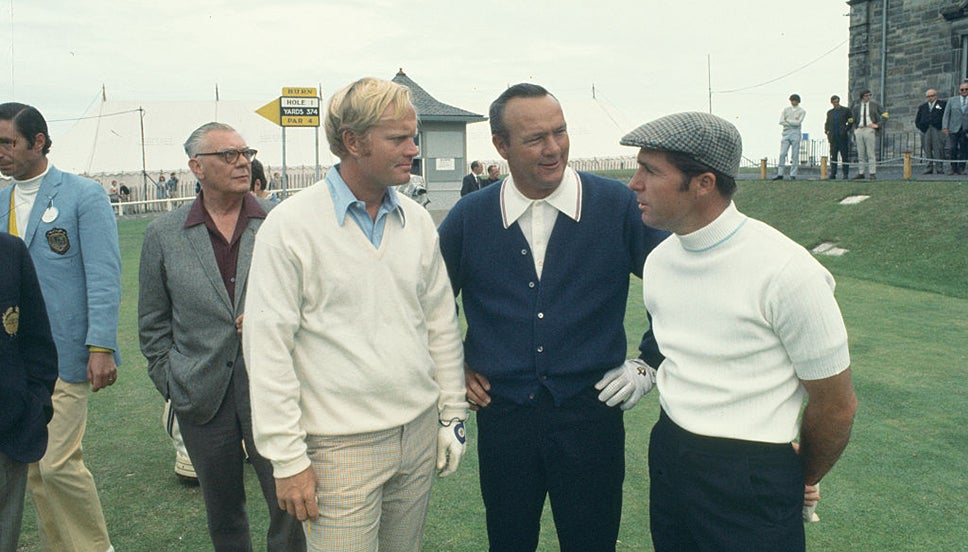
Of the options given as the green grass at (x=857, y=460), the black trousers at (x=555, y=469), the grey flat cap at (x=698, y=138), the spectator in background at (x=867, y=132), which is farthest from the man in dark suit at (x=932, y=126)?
the grey flat cap at (x=698, y=138)

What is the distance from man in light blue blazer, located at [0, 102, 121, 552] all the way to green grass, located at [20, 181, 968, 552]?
48cm

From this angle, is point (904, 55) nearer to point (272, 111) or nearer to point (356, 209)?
point (272, 111)

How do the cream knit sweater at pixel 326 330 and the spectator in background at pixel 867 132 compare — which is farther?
the spectator in background at pixel 867 132

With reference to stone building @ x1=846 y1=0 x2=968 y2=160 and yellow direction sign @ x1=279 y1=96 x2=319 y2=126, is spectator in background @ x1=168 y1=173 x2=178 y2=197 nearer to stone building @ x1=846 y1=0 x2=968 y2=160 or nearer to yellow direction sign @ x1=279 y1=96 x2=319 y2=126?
yellow direction sign @ x1=279 y1=96 x2=319 y2=126

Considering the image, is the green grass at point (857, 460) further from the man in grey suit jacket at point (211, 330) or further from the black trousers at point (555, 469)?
the black trousers at point (555, 469)

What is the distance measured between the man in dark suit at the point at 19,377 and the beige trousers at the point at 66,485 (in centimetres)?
75

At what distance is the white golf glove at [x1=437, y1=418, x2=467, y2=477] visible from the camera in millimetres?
2840

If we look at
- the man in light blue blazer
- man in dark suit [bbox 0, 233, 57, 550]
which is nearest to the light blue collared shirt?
man in dark suit [bbox 0, 233, 57, 550]

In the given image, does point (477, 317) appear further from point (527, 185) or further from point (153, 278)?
point (153, 278)

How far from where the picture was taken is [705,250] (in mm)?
2340

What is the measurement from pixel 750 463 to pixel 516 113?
1488mm

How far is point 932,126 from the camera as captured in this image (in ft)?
63.7

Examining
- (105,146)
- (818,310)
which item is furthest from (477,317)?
(105,146)

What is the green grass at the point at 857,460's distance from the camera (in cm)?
415
